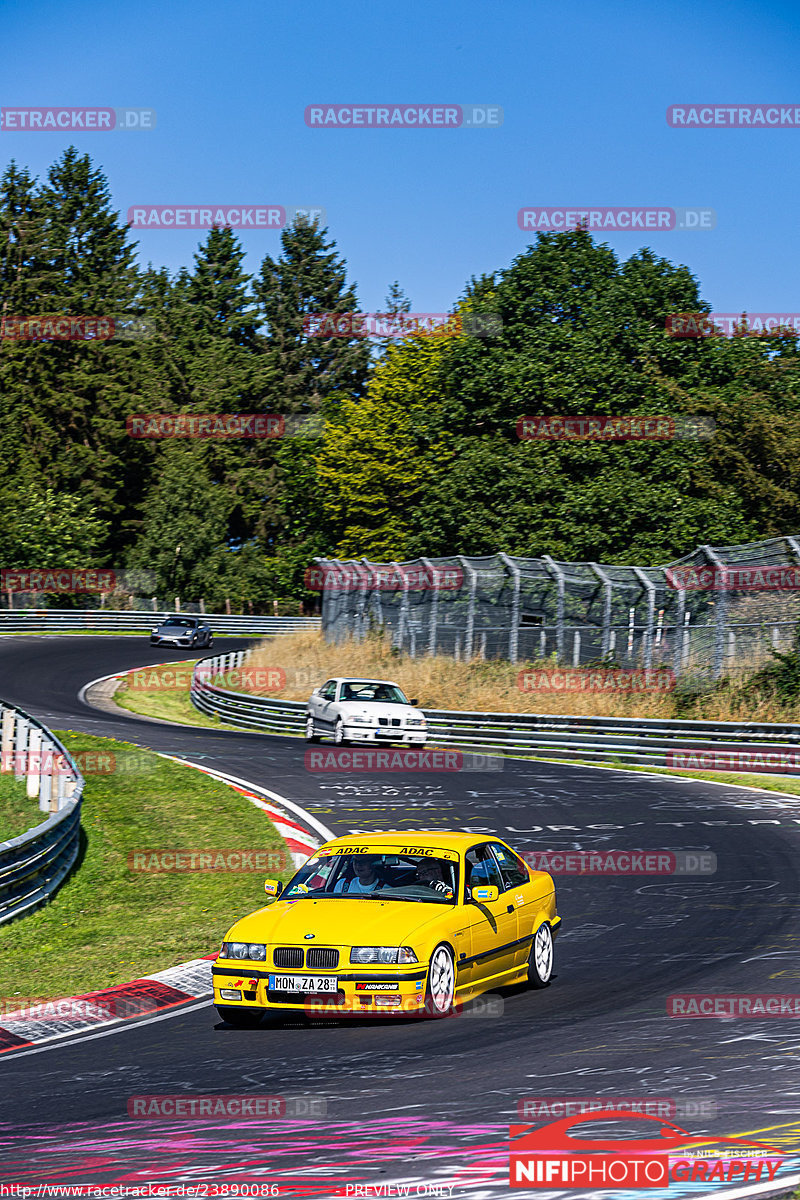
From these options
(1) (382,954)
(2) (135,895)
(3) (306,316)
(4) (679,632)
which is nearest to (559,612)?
(4) (679,632)

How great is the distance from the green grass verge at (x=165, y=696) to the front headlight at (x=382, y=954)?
31303mm

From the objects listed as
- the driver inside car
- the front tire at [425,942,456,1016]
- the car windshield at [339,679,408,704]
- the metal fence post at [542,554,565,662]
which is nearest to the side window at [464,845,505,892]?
the driver inside car

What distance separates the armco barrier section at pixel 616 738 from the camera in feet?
85.4

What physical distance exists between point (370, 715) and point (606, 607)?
6.30 metres

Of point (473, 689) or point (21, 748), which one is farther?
point (473, 689)

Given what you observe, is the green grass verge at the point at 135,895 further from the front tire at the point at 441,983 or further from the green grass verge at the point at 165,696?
the green grass verge at the point at 165,696

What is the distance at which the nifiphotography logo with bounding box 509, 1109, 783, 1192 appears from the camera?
5980 millimetres

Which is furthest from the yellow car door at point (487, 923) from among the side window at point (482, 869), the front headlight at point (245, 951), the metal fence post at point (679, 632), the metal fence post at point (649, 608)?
the metal fence post at point (649, 608)

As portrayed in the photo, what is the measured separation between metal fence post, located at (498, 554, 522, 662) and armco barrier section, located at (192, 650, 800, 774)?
3164mm

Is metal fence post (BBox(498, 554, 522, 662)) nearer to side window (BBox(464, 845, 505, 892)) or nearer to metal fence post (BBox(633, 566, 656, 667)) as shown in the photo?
metal fence post (BBox(633, 566, 656, 667))

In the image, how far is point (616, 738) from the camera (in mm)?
28812

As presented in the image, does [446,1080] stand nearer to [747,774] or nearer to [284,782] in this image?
[284,782]

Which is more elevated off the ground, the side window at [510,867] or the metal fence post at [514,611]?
the metal fence post at [514,611]

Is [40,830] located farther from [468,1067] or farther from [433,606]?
[433,606]
